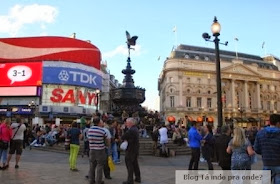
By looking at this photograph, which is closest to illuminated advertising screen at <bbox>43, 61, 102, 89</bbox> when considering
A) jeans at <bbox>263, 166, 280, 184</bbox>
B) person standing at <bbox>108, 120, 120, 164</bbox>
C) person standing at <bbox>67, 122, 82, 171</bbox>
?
person standing at <bbox>108, 120, 120, 164</bbox>

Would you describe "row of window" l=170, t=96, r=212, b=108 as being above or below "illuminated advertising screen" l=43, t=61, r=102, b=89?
below

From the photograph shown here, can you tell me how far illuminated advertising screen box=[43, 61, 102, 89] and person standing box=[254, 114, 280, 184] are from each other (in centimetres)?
4936

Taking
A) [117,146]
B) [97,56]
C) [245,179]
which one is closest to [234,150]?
[245,179]

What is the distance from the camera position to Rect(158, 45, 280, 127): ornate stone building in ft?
239

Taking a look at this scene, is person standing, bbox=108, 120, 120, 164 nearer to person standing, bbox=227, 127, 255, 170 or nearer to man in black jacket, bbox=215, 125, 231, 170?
man in black jacket, bbox=215, 125, 231, 170

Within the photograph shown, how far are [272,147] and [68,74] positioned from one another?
5007cm

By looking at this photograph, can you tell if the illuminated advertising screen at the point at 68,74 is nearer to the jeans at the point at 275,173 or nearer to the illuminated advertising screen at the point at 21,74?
the illuminated advertising screen at the point at 21,74

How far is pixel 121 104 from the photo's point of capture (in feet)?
63.1

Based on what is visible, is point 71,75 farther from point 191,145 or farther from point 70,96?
point 191,145

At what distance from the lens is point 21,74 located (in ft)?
169

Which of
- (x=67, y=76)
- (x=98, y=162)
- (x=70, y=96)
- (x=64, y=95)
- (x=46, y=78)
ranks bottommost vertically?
(x=98, y=162)

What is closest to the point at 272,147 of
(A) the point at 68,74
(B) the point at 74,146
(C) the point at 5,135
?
(B) the point at 74,146

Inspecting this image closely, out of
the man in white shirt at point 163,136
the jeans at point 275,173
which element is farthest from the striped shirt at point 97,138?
the man in white shirt at point 163,136

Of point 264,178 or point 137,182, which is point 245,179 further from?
point 137,182
